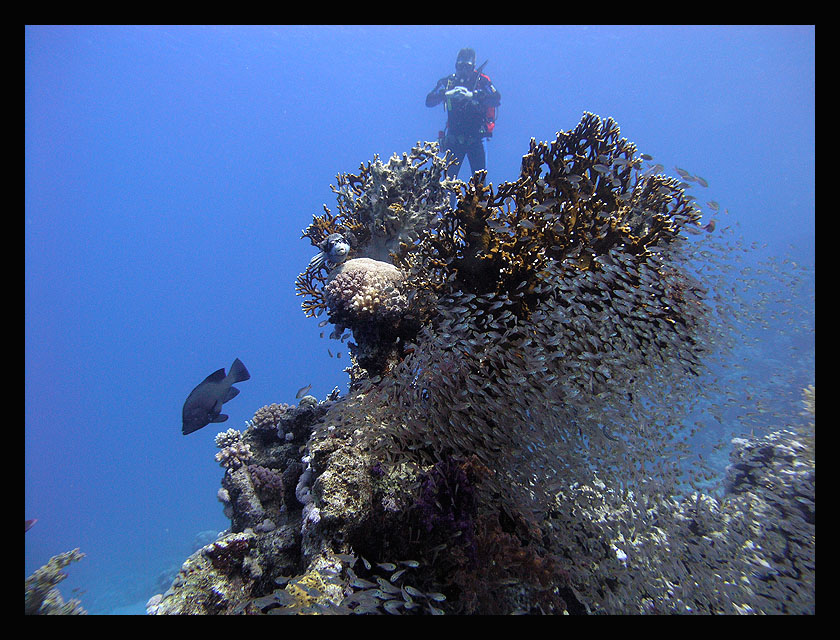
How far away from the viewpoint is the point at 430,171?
6332mm

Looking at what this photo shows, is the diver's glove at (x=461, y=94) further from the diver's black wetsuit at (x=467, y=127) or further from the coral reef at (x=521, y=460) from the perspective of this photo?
the coral reef at (x=521, y=460)

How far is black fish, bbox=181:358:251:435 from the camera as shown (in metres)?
5.59

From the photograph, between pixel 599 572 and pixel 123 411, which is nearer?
pixel 599 572

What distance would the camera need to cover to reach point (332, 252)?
215 inches

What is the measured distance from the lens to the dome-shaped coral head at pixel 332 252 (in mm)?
5441

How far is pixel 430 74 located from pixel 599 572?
153484mm

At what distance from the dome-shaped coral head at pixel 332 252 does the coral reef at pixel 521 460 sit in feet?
2.11

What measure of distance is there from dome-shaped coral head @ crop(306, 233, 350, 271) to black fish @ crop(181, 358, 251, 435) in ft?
6.40

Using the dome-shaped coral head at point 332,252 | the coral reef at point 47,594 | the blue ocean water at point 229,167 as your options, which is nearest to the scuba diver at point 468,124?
the dome-shaped coral head at point 332,252

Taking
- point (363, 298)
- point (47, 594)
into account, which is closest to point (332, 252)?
point (363, 298)
